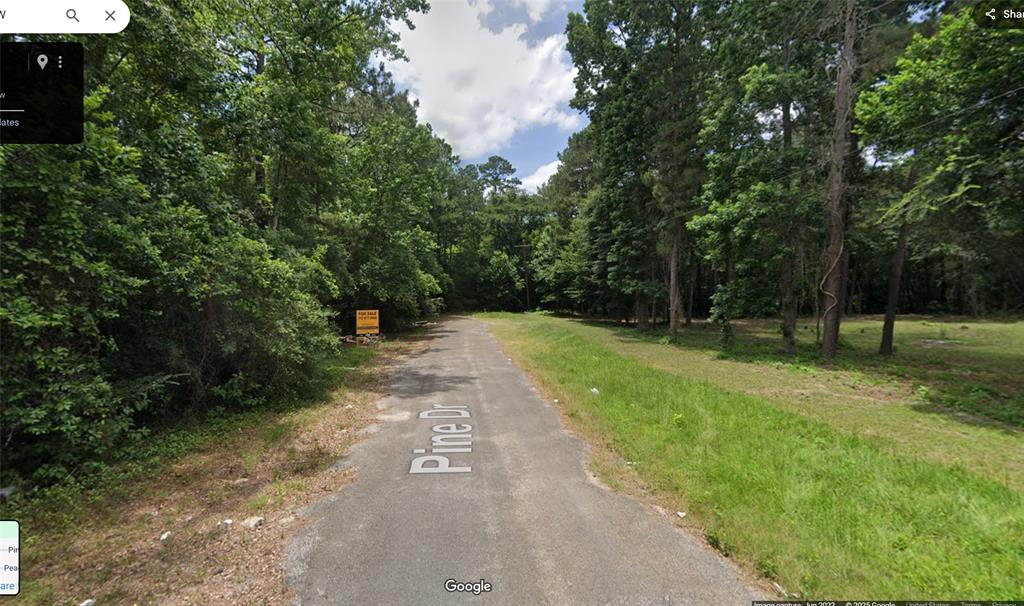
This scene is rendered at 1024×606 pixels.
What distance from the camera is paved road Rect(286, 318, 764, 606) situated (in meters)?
2.69

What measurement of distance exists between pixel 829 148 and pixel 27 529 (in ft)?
61.8

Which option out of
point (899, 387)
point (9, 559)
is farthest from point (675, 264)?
point (9, 559)

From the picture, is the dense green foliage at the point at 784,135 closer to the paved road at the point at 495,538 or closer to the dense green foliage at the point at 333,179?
the dense green foliage at the point at 333,179

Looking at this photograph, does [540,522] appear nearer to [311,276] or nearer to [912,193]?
[311,276]

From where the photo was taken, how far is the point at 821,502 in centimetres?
367

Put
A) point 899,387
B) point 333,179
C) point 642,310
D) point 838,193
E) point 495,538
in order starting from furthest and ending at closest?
point 642,310, point 838,193, point 333,179, point 899,387, point 495,538

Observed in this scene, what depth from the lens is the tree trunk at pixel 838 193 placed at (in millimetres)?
12012

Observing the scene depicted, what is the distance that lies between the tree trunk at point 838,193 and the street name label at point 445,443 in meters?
13.2

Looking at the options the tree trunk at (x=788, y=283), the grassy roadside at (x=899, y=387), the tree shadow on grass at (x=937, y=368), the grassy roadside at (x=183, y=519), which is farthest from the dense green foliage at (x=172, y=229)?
the tree trunk at (x=788, y=283)

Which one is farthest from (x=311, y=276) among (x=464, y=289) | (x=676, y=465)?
(x=464, y=289)

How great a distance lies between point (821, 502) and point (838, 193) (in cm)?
1311

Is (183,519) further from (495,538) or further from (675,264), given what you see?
(675,264)

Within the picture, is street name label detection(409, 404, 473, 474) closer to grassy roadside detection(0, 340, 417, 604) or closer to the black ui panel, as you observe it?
grassy roadside detection(0, 340, 417, 604)

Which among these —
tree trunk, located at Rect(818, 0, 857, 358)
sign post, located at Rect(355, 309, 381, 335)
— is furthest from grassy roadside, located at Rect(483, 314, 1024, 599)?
sign post, located at Rect(355, 309, 381, 335)
